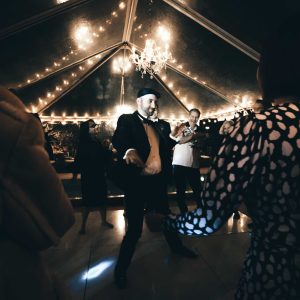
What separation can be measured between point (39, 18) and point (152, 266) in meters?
4.49

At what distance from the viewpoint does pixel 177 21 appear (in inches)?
201

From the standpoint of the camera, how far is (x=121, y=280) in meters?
2.56

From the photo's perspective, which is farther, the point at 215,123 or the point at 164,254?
the point at 215,123

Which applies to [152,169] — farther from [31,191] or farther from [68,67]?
[68,67]

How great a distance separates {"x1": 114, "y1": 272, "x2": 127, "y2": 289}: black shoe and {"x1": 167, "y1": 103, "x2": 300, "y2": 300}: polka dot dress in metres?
1.87

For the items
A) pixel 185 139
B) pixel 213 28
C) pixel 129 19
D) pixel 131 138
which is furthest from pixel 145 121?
pixel 129 19

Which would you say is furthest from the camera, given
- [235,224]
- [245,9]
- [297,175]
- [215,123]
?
[215,123]

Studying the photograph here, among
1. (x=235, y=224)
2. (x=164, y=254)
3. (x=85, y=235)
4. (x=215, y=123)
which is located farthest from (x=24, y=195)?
(x=215, y=123)

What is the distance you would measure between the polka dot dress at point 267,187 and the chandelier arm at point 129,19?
5278mm

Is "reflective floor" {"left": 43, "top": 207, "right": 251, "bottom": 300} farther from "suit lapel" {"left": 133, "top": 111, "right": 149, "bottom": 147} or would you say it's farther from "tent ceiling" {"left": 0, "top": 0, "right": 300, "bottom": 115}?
"tent ceiling" {"left": 0, "top": 0, "right": 300, "bottom": 115}

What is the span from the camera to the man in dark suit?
102 inches

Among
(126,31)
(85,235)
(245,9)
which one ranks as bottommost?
(85,235)

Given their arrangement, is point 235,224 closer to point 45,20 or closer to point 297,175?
point 297,175

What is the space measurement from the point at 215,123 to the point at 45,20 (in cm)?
594
